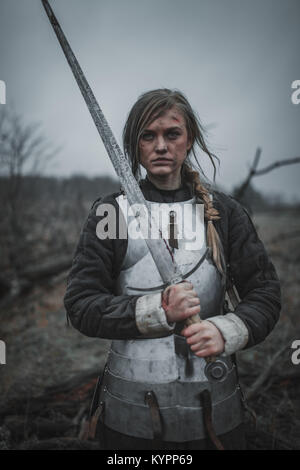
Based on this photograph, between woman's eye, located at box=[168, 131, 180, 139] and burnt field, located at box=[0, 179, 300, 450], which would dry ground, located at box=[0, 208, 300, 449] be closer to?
burnt field, located at box=[0, 179, 300, 450]

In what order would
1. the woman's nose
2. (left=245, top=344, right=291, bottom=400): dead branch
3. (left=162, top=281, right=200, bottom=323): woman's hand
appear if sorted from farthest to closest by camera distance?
1. (left=245, top=344, right=291, bottom=400): dead branch
2. the woman's nose
3. (left=162, top=281, right=200, bottom=323): woman's hand

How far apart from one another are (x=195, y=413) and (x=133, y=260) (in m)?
0.82

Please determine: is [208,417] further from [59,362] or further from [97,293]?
[59,362]

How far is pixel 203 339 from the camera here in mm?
1362

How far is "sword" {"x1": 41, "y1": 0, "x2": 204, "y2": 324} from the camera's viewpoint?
1456 millimetres

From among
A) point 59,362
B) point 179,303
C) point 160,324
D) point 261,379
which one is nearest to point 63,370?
point 59,362

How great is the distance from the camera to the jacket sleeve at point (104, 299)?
1431mm

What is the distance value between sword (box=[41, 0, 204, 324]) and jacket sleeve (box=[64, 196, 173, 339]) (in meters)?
0.14

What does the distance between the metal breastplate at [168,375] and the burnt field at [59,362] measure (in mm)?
427

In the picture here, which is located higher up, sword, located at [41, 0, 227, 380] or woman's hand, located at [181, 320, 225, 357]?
sword, located at [41, 0, 227, 380]

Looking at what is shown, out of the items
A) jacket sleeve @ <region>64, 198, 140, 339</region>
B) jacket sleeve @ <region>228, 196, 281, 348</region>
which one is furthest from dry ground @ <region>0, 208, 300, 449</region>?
jacket sleeve @ <region>64, 198, 140, 339</region>

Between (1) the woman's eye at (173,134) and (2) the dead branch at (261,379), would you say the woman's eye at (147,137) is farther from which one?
(2) the dead branch at (261,379)

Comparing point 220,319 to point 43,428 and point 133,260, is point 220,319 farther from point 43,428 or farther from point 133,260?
point 43,428

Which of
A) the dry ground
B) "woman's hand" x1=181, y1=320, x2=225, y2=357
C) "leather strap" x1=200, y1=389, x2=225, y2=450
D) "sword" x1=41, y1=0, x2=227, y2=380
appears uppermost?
"sword" x1=41, y1=0, x2=227, y2=380
